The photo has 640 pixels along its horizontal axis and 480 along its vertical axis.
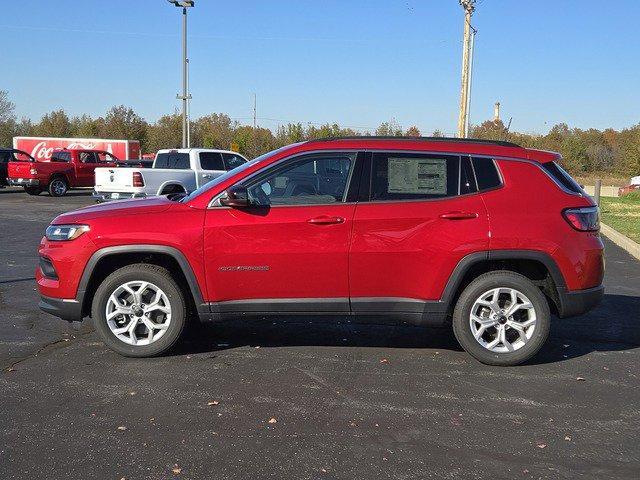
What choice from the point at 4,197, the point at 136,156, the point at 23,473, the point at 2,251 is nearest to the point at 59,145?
the point at 136,156

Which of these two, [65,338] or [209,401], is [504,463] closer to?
[209,401]

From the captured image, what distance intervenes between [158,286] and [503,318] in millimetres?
2884

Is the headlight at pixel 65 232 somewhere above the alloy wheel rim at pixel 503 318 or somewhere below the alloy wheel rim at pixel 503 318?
above

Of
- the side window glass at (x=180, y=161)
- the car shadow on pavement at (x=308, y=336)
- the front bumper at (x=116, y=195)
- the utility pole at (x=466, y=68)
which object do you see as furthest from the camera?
the utility pole at (x=466, y=68)

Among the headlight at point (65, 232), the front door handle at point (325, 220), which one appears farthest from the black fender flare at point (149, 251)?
the front door handle at point (325, 220)

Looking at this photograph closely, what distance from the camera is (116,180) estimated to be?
54.6 ft

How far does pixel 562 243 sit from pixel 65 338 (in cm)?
454

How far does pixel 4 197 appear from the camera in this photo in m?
26.0

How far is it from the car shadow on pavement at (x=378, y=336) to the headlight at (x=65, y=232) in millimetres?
1313

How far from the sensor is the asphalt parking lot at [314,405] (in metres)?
3.73

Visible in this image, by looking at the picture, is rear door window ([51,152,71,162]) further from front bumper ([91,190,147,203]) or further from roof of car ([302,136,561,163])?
roof of car ([302,136,561,163])

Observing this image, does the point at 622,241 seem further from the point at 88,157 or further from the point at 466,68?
the point at 88,157

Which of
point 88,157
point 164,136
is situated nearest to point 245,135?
point 164,136

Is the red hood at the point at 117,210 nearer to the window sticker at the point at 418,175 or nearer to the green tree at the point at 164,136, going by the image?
the window sticker at the point at 418,175
